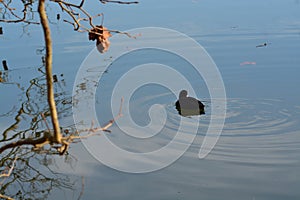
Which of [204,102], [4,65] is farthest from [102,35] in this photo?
[4,65]

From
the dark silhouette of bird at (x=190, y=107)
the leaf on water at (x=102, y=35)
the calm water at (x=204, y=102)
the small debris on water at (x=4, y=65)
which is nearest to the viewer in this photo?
the leaf on water at (x=102, y=35)

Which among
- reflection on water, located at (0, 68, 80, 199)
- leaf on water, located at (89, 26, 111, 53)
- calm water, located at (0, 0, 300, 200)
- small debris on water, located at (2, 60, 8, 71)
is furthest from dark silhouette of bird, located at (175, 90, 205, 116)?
small debris on water, located at (2, 60, 8, 71)

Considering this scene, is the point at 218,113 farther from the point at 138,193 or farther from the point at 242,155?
the point at 138,193

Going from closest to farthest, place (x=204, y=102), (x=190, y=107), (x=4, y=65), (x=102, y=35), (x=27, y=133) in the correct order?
(x=102, y=35) → (x=27, y=133) → (x=190, y=107) → (x=204, y=102) → (x=4, y=65)

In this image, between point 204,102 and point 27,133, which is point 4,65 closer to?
point 27,133

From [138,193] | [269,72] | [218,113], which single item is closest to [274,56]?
[269,72]

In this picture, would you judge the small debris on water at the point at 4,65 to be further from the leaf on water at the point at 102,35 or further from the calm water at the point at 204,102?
the leaf on water at the point at 102,35

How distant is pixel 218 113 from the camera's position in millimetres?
4793

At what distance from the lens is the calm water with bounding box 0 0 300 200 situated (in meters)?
3.43

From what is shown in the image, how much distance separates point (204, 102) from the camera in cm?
514

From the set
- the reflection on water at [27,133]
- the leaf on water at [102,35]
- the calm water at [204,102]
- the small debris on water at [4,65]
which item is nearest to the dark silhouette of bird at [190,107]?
the calm water at [204,102]

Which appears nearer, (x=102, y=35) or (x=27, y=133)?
(x=102, y=35)

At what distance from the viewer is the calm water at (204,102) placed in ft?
11.3

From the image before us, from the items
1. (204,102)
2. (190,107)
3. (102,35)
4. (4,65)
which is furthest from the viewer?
(4,65)
